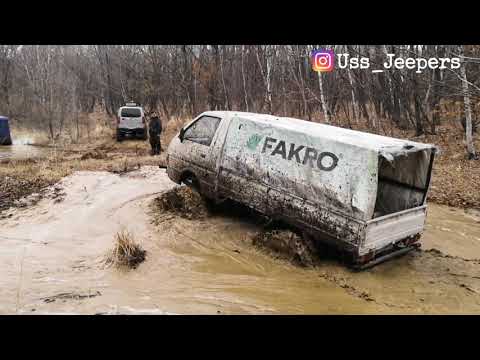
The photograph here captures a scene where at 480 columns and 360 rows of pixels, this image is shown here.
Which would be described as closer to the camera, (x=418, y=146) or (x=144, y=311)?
(x=144, y=311)

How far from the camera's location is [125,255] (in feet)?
18.9

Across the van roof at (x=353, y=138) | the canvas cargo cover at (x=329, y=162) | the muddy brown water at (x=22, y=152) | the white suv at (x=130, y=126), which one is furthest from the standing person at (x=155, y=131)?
the van roof at (x=353, y=138)

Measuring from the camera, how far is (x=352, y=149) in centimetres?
524

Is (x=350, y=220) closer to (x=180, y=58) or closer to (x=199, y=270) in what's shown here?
(x=199, y=270)

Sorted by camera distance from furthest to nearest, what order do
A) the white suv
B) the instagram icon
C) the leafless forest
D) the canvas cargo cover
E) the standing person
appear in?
the instagram icon, the white suv, the leafless forest, the standing person, the canvas cargo cover

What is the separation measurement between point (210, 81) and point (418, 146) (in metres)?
17.6

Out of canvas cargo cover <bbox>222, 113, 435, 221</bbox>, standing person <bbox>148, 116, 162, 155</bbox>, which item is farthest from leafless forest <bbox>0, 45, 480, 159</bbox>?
canvas cargo cover <bbox>222, 113, 435, 221</bbox>

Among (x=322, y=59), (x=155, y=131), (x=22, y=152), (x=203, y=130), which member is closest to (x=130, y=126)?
(x=155, y=131)

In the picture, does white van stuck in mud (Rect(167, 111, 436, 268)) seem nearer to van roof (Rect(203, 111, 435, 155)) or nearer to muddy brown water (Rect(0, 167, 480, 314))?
van roof (Rect(203, 111, 435, 155))

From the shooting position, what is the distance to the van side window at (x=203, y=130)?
7.38m

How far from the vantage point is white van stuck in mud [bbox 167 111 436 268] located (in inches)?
202

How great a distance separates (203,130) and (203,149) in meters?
0.42

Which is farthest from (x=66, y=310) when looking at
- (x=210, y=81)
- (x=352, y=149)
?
(x=210, y=81)

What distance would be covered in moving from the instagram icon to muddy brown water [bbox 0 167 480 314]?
40.7 feet
